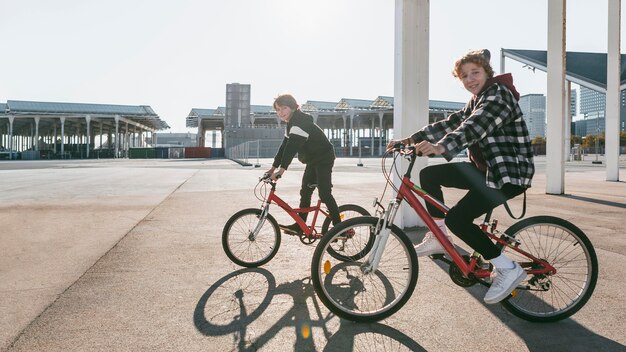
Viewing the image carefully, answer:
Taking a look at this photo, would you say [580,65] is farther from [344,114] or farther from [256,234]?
[256,234]

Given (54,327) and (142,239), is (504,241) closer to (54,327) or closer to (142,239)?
(54,327)

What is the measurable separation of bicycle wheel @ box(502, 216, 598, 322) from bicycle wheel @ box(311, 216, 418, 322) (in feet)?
2.35

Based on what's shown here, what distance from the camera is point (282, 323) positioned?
2.84 meters

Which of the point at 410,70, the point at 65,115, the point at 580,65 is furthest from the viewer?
the point at 65,115

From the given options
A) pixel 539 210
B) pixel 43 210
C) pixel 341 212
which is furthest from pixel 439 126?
pixel 43 210

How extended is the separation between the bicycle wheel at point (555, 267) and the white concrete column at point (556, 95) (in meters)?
8.27

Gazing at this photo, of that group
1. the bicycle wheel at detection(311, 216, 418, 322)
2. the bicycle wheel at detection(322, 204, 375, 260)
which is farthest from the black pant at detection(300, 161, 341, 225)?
the bicycle wheel at detection(311, 216, 418, 322)

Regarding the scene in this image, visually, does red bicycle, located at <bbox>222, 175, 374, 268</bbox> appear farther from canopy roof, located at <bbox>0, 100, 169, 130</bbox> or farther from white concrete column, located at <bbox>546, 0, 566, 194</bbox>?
canopy roof, located at <bbox>0, 100, 169, 130</bbox>

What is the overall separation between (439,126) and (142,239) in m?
4.12

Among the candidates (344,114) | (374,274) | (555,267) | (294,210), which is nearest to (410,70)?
(294,210)

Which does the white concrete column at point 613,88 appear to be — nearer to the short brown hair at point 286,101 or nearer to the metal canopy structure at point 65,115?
the short brown hair at point 286,101

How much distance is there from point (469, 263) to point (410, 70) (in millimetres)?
3869

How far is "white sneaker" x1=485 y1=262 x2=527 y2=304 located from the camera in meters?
2.73

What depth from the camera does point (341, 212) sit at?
4.69 metres
